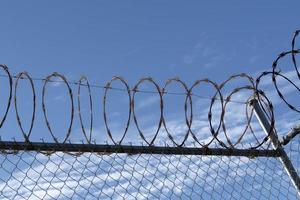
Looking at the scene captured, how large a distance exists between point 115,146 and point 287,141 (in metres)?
2.37

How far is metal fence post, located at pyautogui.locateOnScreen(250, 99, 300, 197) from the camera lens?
752 centimetres

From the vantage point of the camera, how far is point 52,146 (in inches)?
240

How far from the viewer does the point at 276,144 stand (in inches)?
304

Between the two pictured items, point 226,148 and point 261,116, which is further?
point 261,116

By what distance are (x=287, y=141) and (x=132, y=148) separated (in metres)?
2.17

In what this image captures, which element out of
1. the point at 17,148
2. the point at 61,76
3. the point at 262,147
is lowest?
the point at 262,147

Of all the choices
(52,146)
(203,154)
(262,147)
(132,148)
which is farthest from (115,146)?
(262,147)

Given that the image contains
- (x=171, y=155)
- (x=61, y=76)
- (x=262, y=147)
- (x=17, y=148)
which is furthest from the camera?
(x=262, y=147)

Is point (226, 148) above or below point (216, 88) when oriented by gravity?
below

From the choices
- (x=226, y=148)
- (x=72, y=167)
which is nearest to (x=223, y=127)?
(x=226, y=148)

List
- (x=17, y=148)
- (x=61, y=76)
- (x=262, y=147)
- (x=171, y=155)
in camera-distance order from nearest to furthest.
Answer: (x=17, y=148) < (x=61, y=76) < (x=171, y=155) < (x=262, y=147)

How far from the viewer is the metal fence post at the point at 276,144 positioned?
296 inches

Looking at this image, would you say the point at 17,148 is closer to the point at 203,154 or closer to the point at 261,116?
the point at 203,154

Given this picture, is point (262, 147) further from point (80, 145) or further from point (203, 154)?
point (80, 145)
